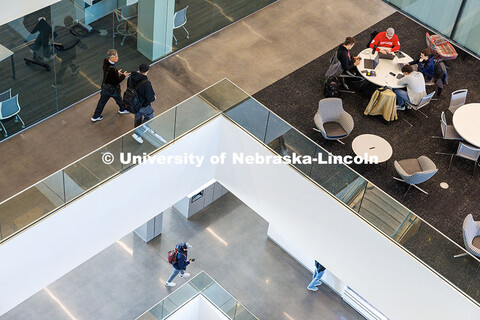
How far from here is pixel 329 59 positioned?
46.5 feet

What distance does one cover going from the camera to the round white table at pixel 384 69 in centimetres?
1278

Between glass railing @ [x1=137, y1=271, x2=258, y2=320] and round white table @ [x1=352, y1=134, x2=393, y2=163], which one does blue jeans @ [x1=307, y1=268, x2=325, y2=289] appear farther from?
round white table @ [x1=352, y1=134, x2=393, y2=163]

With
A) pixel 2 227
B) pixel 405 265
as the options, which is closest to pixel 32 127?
pixel 2 227

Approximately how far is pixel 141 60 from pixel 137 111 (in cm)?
235

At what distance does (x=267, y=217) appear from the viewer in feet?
42.0

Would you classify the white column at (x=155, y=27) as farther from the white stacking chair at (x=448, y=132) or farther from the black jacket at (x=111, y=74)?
the white stacking chair at (x=448, y=132)

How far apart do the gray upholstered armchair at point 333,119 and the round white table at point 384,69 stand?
0.96 metres

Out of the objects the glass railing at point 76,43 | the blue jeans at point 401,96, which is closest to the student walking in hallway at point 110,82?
the glass railing at point 76,43

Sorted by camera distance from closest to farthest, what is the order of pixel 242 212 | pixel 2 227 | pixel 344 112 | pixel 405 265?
pixel 2 227 → pixel 405 265 → pixel 344 112 → pixel 242 212

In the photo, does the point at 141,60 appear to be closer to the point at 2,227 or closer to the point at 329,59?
the point at 329,59

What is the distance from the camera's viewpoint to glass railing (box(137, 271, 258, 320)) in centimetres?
1420

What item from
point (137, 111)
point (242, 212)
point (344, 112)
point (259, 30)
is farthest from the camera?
point (242, 212)

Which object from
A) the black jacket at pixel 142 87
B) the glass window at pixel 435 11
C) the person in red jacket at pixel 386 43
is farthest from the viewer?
the glass window at pixel 435 11

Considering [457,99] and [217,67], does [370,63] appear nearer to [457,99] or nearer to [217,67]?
[457,99]
